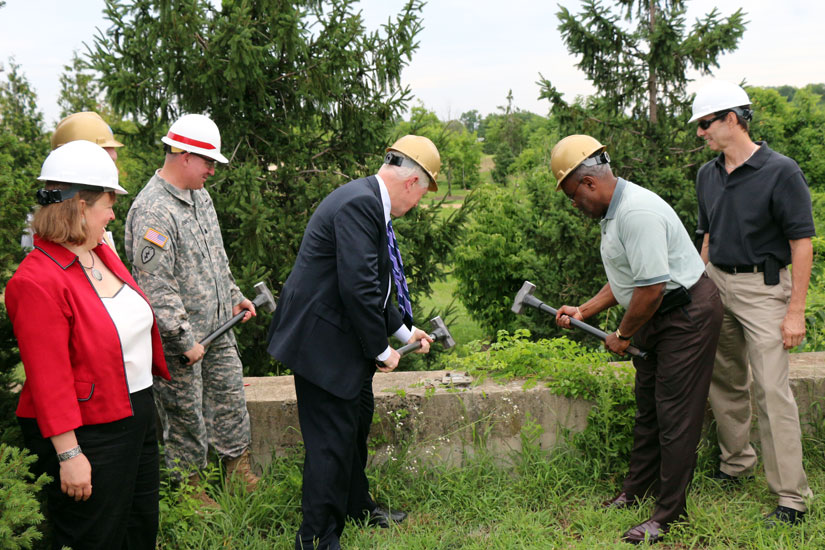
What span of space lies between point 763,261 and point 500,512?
1.93 m

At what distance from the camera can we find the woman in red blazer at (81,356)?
7.30 feet

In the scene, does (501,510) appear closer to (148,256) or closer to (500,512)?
(500,512)

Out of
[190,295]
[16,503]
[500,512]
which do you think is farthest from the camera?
[500,512]

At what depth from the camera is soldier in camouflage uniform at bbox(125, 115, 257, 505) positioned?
10.5 feet

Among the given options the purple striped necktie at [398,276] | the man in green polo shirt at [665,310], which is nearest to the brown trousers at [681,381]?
the man in green polo shirt at [665,310]

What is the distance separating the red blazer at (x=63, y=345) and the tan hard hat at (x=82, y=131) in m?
1.28

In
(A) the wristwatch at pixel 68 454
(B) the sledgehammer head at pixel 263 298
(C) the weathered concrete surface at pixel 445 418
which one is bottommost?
(C) the weathered concrete surface at pixel 445 418

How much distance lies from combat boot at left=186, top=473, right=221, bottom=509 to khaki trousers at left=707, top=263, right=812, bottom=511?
288 centimetres

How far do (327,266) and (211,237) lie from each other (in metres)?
0.88

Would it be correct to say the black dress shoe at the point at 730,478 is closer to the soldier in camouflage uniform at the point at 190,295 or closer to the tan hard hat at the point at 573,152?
the tan hard hat at the point at 573,152

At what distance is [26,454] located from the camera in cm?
226

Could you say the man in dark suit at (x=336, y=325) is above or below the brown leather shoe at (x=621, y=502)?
above

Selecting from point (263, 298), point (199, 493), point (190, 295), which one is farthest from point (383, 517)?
point (190, 295)

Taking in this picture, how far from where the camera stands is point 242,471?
3.70 meters
